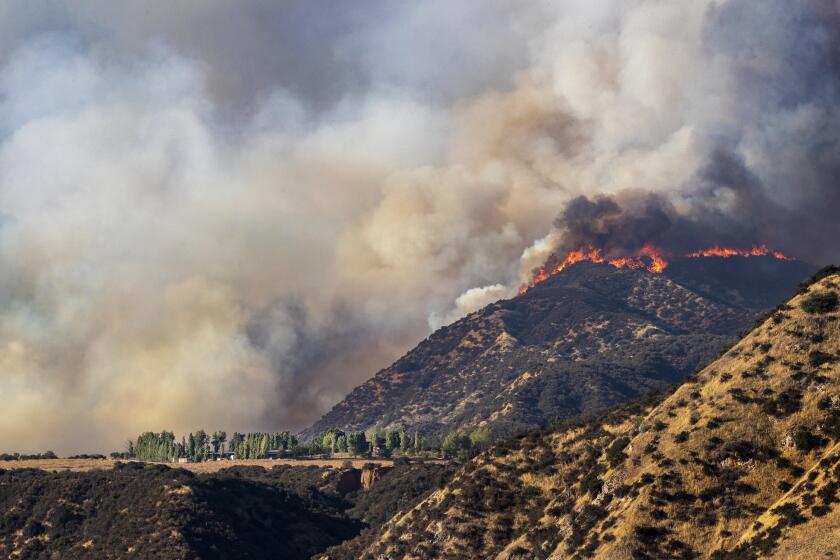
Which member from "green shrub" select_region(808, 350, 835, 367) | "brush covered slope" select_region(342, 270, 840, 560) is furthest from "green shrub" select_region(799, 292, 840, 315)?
"green shrub" select_region(808, 350, 835, 367)

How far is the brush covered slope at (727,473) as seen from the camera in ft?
420

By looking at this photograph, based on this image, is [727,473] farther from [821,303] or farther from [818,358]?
[821,303]

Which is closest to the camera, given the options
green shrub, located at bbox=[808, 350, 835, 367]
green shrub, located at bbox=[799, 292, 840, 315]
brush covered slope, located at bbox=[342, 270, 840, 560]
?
brush covered slope, located at bbox=[342, 270, 840, 560]

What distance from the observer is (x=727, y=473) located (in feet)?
465

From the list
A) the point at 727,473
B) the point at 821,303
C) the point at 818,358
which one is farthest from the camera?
the point at 821,303

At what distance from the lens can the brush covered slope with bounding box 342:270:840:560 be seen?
12794 cm

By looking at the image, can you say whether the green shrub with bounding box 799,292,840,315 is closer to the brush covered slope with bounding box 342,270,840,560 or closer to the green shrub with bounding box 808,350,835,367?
the brush covered slope with bounding box 342,270,840,560

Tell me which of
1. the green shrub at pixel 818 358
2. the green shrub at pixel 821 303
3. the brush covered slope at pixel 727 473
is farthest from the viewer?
the green shrub at pixel 821 303

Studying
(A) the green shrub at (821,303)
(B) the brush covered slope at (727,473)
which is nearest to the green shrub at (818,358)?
(B) the brush covered slope at (727,473)

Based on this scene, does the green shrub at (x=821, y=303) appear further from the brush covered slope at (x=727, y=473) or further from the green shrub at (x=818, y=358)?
the green shrub at (x=818, y=358)

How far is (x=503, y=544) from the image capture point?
18175cm

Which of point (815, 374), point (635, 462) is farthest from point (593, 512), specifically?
point (815, 374)

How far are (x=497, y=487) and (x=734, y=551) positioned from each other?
7351cm

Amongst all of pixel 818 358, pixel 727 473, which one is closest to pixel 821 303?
pixel 818 358
